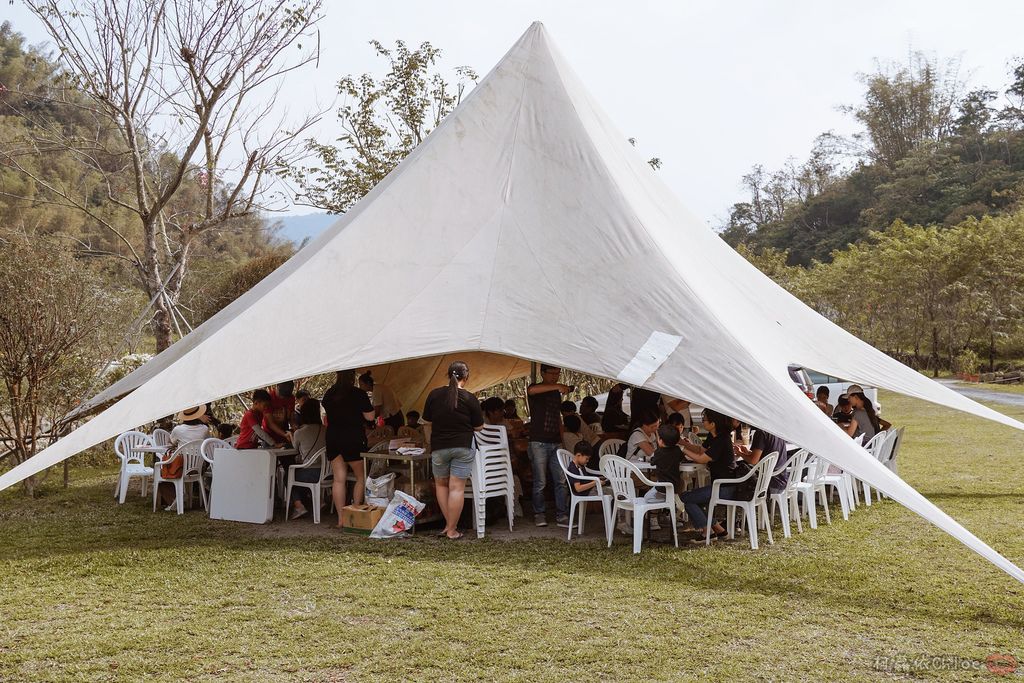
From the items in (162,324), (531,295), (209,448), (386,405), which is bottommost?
(209,448)

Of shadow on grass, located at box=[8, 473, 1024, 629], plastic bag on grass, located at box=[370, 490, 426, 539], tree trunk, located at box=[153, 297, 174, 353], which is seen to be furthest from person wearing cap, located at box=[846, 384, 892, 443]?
tree trunk, located at box=[153, 297, 174, 353]

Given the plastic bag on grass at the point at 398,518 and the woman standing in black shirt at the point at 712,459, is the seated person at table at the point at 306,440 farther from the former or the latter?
the woman standing in black shirt at the point at 712,459

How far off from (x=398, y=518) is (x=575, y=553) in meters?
1.39

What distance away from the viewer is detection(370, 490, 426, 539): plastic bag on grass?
22.4ft

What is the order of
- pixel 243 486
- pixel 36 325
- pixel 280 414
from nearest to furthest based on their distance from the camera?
pixel 243 486 → pixel 280 414 → pixel 36 325

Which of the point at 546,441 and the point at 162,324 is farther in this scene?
the point at 162,324

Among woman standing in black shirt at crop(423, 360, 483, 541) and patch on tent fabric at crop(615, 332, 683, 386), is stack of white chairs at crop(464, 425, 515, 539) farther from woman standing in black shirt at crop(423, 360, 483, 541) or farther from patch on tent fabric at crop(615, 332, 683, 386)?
patch on tent fabric at crop(615, 332, 683, 386)

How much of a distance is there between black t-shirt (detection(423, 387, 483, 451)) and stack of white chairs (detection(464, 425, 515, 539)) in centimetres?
28

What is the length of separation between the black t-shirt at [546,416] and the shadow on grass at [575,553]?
87 cm

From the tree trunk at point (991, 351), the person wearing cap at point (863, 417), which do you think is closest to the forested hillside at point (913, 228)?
the tree trunk at point (991, 351)

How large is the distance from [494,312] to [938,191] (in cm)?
3824

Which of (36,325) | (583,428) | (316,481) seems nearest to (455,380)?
Result: (316,481)

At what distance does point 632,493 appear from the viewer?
6410mm

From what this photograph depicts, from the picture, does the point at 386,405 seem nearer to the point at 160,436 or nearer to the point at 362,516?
the point at 160,436
